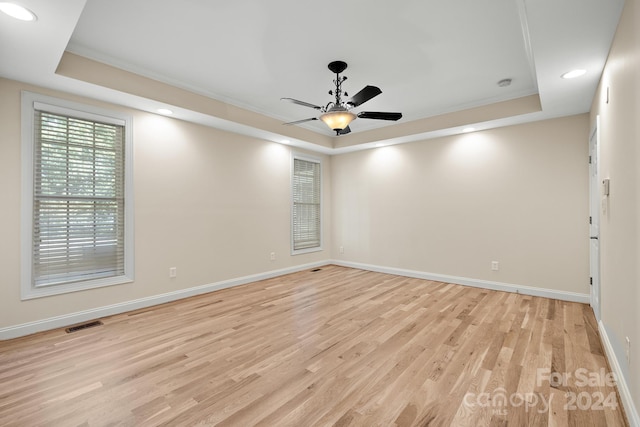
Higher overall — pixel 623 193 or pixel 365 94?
pixel 365 94

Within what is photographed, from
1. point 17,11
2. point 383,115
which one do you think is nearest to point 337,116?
point 383,115

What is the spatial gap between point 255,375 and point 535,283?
4.07 meters

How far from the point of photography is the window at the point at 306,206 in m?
5.97

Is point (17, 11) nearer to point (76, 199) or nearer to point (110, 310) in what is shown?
point (76, 199)

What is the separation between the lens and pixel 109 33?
8.85 feet

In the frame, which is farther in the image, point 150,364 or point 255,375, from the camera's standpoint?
point 150,364

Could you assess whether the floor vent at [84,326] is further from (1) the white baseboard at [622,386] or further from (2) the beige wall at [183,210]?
(1) the white baseboard at [622,386]

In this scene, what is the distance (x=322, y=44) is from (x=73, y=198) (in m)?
3.04

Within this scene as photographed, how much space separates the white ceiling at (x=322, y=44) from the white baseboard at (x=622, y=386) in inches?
91.9

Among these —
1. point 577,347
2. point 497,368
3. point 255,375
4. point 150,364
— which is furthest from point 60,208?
point 577,347

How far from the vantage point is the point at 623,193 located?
6.27 feet

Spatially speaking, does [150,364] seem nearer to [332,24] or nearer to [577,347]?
[332,24]

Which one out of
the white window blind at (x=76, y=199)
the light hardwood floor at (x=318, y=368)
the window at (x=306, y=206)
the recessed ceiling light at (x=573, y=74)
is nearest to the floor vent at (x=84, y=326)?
the light hardwood floor at (x=318, y=368)

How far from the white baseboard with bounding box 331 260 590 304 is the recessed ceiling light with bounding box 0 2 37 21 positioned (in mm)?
5485
